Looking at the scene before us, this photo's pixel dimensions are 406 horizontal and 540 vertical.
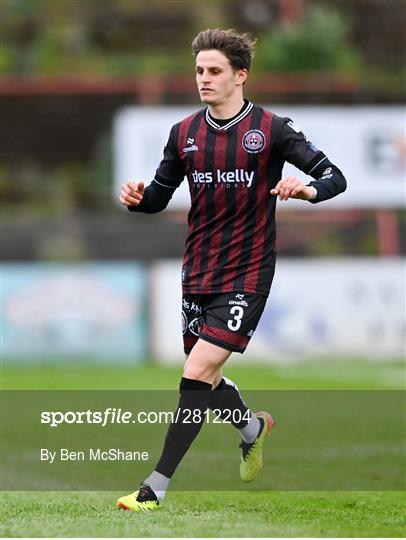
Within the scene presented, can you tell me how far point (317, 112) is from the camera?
19.3 metres

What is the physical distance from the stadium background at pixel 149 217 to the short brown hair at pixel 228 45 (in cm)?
759

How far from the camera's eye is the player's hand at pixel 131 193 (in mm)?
6266

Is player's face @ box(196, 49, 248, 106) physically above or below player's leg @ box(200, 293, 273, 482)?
above

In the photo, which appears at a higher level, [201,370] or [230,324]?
[230,324]

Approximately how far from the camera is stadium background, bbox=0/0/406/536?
56.5 ft

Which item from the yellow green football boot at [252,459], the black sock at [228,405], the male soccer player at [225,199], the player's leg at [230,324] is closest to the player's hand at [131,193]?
the male soccer player at [225,199]

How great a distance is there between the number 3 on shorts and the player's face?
3.29ft

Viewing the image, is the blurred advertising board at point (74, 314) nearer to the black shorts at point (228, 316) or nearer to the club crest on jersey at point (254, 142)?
the black shorts at point (228, 316)

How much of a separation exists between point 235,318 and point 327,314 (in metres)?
11.4

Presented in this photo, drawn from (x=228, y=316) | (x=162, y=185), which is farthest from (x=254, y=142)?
(x=228, y=316)

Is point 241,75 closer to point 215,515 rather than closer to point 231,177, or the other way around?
point 231,177

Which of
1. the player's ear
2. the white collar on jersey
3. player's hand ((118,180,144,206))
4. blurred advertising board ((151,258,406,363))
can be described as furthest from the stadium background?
the player's ear

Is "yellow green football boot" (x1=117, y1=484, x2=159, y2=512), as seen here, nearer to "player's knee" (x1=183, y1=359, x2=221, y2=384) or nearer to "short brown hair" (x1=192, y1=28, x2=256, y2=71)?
"player's knee" (x1=183, y1=359, x2=221, y2=384)

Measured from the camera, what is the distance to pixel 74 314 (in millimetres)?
17359
